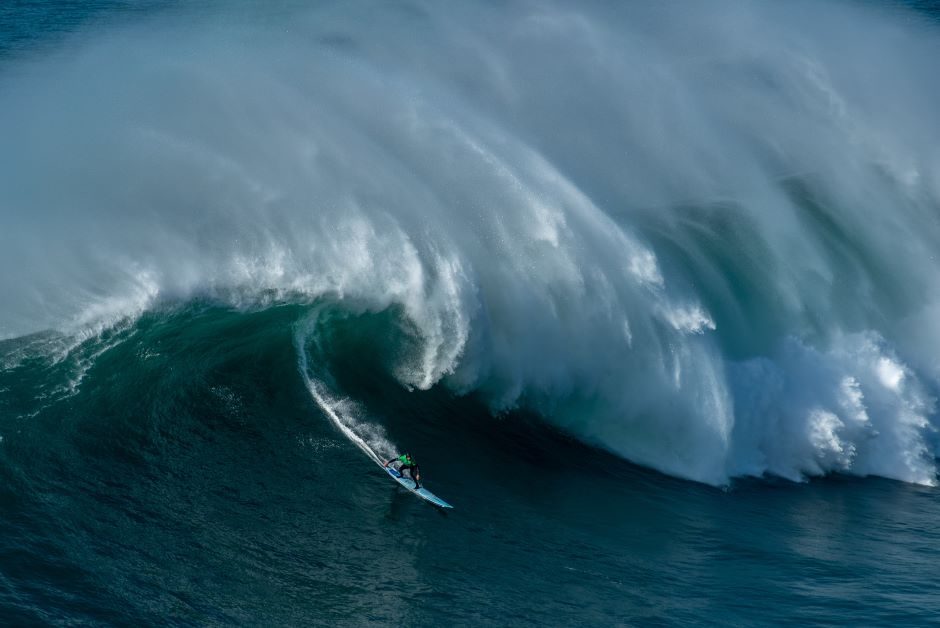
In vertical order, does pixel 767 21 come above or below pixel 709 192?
above

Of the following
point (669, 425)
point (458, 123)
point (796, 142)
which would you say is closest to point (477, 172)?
point (458, 123)

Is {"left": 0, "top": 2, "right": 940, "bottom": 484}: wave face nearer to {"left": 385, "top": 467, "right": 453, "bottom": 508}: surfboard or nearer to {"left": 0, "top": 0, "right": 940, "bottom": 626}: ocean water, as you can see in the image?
{"left": 0, "top": 0, "right": 940, "bottom": 626}: ocean water

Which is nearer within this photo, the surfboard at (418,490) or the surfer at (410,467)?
the surfboard at (418,490)

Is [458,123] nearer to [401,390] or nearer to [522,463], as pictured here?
[401,390]

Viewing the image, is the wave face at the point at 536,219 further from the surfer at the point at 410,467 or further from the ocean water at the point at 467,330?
the surfer at the point at 410,467

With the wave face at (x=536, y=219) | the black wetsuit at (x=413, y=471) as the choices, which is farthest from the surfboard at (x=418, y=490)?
the wave face at (x=536, y=219)

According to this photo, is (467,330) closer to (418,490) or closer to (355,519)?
(418,490)
